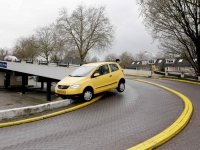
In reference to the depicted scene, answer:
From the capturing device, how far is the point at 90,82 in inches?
357

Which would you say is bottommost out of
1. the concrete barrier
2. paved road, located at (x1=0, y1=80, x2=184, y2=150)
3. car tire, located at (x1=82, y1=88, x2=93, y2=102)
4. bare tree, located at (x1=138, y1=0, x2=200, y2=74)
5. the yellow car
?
paved road, located at (x1=0, y1=80, x2=184, y2=150)

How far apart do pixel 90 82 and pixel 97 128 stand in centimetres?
355

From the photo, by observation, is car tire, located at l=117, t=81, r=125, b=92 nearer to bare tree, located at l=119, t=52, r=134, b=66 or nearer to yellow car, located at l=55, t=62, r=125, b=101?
yellow car, located at l=55, t=62, r=125, b=101

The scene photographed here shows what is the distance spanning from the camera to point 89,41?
151 feet

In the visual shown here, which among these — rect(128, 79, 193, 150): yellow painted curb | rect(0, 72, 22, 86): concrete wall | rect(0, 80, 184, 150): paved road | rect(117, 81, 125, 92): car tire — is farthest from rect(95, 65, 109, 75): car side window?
rect(0, 72, 22, 86): concrete wall

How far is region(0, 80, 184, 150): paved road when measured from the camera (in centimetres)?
472

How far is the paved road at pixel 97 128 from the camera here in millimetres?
4720

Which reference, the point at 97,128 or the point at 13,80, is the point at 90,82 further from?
the point at 13,80

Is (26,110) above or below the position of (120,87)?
below

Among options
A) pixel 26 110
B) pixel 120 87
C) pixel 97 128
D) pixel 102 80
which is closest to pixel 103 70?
pixel 102 80

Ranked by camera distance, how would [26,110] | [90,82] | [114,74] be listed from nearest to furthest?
[26,110] < [90,82] < [114,74]

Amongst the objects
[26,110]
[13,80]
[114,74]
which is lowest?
Result: [13,80]

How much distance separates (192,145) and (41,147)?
140 inches

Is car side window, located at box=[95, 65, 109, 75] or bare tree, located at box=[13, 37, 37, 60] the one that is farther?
bare tree, located at box=[13, 37, 37, 60]
